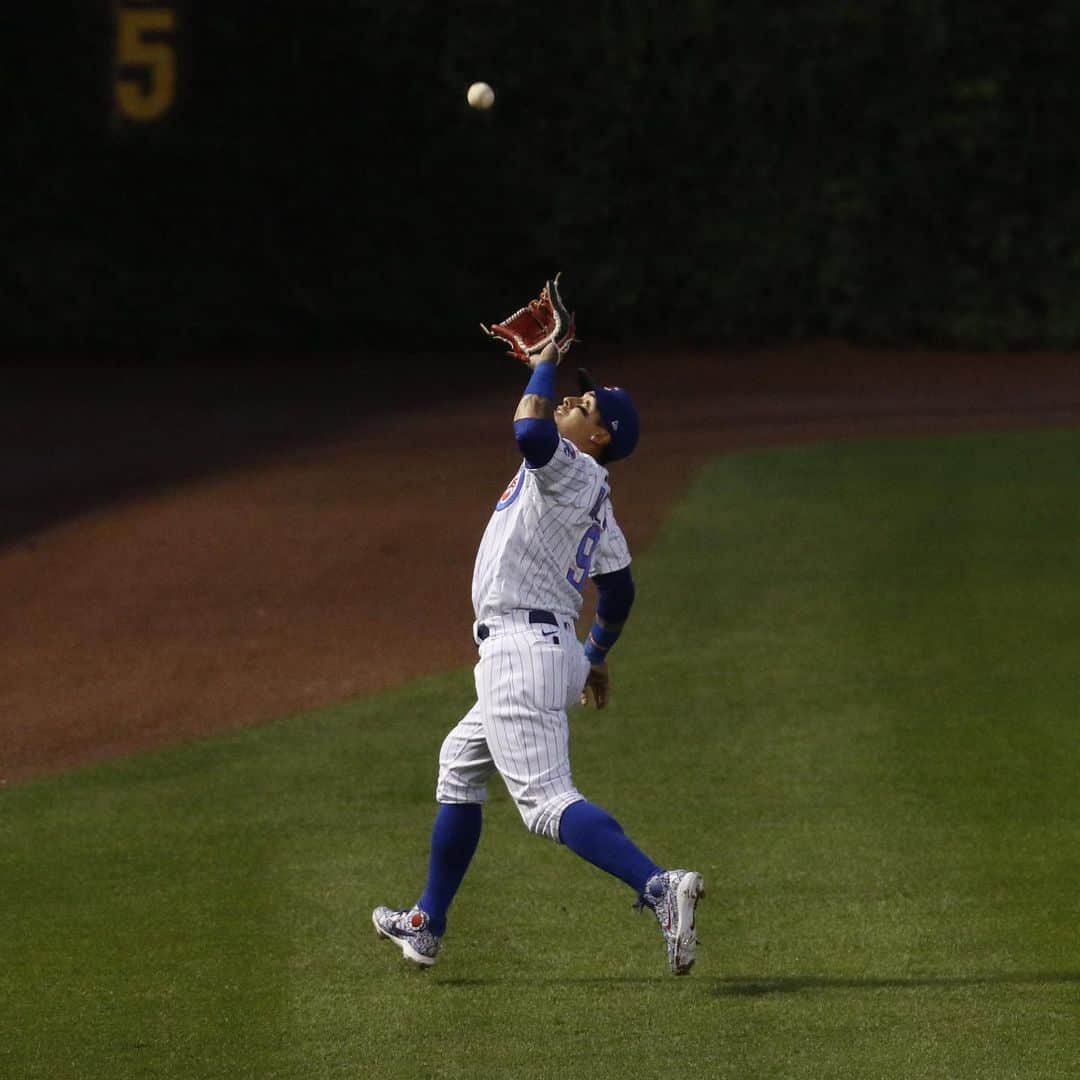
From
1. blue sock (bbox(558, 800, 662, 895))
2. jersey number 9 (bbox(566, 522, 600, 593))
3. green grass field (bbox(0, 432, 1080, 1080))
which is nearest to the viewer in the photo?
green grass field (bbox(0, 432, 1080, 1080))

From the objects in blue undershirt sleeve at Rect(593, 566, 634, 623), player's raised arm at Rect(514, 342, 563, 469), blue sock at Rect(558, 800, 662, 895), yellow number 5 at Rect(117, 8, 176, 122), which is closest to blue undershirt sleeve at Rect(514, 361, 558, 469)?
player's raised arm at Rect(514, 342, 563, 469)

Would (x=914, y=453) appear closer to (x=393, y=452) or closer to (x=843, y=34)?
(x=393, y=452)

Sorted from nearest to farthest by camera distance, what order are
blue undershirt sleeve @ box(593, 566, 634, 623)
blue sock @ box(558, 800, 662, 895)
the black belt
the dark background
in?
blue sock @ box(558, 800, 662, 895) → the black belt → blue undershirt sleeve @ box(593, 566, 634, 623) → the dark background

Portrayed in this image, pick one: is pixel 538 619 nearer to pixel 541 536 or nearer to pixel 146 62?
pixel 541 536

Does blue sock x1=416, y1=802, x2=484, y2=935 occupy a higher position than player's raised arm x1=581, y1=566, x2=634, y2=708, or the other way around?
player's raised arm x1=581, y1=566, x2=634, y2=708

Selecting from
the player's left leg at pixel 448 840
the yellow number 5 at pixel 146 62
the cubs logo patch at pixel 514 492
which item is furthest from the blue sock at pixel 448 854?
the yellow number 5 at pixel 146 62

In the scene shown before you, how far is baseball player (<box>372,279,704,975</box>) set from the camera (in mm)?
5055

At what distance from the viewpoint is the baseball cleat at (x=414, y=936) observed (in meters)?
5.51

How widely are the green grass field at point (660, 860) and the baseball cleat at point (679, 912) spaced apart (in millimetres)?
198

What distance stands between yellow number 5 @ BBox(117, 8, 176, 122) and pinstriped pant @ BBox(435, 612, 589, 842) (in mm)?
19085

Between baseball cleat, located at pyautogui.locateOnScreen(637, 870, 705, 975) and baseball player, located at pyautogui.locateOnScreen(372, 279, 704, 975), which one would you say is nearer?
baseball cleat, located at pyautogui.locateOnScreen(637, 870, 705, 975)

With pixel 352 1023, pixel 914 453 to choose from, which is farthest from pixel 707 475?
pixel 352 1023

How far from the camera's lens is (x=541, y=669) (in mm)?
5230

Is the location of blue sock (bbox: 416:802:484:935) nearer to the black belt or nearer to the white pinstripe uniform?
the white pinstripe uniform
